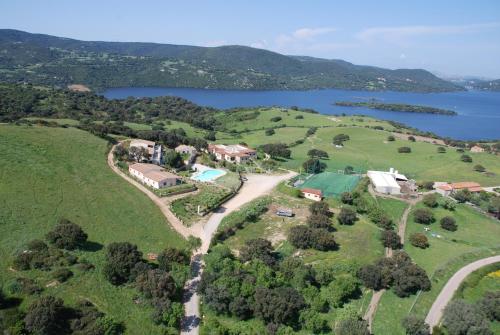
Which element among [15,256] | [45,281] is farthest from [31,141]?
[45,281]

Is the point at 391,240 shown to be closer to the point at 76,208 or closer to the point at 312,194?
the point at 312,194

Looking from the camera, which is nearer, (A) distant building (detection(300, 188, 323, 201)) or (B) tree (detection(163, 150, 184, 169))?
(A) distant building (detection(300, 188, 323, 201))

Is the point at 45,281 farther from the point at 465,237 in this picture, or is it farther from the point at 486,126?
the point at 486,126

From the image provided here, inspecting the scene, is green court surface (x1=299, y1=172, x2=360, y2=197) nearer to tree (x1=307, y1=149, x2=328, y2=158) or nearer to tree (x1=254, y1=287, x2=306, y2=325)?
tree (x1=307, y1=149, x2=328, y2=158)

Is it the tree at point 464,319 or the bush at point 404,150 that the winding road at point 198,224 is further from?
the bush at point 404,150

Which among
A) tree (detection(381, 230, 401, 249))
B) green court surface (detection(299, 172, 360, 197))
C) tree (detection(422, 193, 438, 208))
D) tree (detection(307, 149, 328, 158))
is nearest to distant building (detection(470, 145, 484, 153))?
tree (detection(307, 149, 328, 158))

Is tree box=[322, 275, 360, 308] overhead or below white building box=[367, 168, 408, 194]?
below
